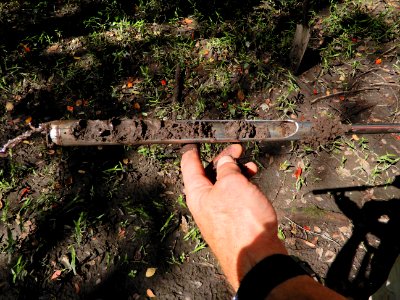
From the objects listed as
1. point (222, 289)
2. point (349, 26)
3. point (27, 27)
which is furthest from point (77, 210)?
point (349, 26)

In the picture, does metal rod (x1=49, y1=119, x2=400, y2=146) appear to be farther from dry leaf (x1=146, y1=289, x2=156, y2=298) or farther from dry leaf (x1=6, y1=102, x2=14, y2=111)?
dry leaf (x1=6, y1=102, x2=14, y2=111)

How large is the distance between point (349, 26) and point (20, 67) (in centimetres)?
509

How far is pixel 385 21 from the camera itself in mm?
5215

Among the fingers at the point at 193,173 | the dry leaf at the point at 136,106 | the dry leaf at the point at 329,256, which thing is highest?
the fingers at the point at 193,173

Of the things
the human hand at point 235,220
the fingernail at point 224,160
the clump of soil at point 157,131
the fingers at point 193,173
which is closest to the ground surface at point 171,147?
the clump of soil at point 157,131

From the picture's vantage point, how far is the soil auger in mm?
2158

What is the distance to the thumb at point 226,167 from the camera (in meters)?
2.13

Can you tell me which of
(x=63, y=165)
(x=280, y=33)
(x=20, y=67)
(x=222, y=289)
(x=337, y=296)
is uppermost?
(x=337, y=296)

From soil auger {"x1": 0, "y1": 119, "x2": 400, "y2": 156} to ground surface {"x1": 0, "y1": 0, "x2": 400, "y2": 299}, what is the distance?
8.8 inches

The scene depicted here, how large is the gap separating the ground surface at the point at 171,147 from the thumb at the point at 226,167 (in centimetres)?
78

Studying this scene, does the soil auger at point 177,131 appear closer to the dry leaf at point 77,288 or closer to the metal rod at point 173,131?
the metal rod at point 173,131

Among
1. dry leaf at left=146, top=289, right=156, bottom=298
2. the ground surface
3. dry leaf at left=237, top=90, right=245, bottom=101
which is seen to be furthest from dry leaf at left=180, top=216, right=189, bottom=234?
dry leaf at left=237, top=90, right=245, bottom=101

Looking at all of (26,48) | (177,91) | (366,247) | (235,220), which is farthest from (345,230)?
(26,48)

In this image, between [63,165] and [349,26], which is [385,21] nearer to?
[349,26]
